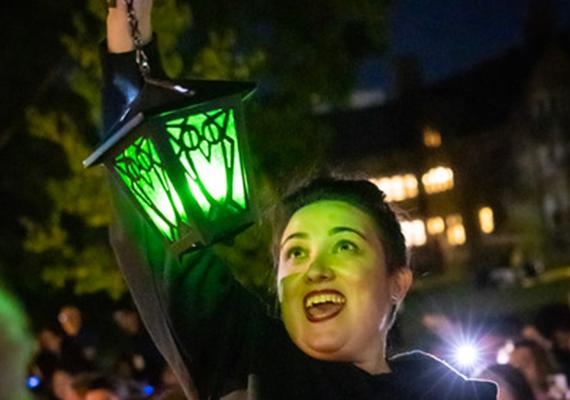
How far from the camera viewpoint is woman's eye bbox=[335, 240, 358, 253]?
2.39m

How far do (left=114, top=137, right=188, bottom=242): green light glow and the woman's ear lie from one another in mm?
590

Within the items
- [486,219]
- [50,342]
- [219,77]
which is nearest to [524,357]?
[50,342]

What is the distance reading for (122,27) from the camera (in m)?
2.31

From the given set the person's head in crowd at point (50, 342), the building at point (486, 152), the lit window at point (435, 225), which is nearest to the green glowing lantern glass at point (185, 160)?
the person's head in crowd at point (50, 342)

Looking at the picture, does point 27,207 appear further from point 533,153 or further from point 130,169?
point 533,153

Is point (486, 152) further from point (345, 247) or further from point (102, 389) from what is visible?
point (345, 247)

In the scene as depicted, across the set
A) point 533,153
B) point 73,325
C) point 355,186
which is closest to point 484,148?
point 533,153

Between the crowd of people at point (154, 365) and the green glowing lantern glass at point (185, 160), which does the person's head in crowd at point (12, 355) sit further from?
the crowd of people at point (154, 365)

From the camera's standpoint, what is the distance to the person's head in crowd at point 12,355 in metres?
2.27

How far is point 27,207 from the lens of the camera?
1673 cm

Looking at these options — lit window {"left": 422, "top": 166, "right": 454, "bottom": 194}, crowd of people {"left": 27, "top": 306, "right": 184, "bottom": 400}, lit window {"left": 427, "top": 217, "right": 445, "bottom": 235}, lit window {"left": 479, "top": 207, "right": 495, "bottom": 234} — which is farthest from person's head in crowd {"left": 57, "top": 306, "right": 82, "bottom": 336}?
lit window {"left": 422, "top": 166, "right": 454, "bottom": 194}

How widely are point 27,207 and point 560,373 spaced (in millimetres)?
9719

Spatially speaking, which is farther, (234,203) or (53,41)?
(53,41)

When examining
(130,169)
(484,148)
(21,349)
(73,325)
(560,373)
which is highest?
(130,169)
